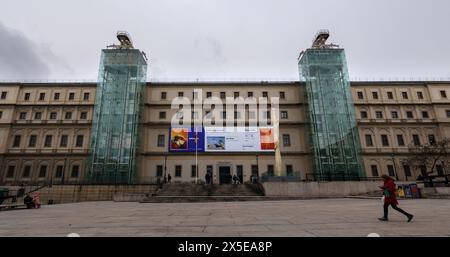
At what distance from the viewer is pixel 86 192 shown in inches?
1137

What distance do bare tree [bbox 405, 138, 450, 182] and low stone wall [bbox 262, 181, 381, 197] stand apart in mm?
12330

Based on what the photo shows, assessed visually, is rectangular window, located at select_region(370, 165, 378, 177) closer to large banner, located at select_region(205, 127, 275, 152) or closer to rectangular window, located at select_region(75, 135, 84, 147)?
large banner, located at select_region(205, 127, 275, 152)

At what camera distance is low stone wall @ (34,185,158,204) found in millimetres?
27812

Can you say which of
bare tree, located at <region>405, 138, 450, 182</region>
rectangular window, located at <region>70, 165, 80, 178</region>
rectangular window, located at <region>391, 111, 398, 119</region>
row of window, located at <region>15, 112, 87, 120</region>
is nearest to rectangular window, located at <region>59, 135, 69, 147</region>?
row of window, located at <region>15, 112, 87, 120</region>

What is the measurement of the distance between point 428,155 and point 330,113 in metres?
13.7

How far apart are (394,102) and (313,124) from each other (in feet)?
50.0

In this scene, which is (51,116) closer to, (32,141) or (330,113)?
(32,141)

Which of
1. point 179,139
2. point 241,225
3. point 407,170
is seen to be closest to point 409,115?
point 407,170

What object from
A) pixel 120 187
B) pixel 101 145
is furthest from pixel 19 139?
pixel 120 187

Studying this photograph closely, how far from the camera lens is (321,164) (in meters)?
34.0

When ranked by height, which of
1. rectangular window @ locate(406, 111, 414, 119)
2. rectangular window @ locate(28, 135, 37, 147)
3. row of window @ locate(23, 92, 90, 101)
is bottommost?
rectangular window @ locate(28, 135, 37, 147)

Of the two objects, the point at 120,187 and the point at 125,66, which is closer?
the point at 120,187

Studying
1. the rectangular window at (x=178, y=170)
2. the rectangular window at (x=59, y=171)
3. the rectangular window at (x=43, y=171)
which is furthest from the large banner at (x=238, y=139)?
the rectangular window at (x=43, y=171)
